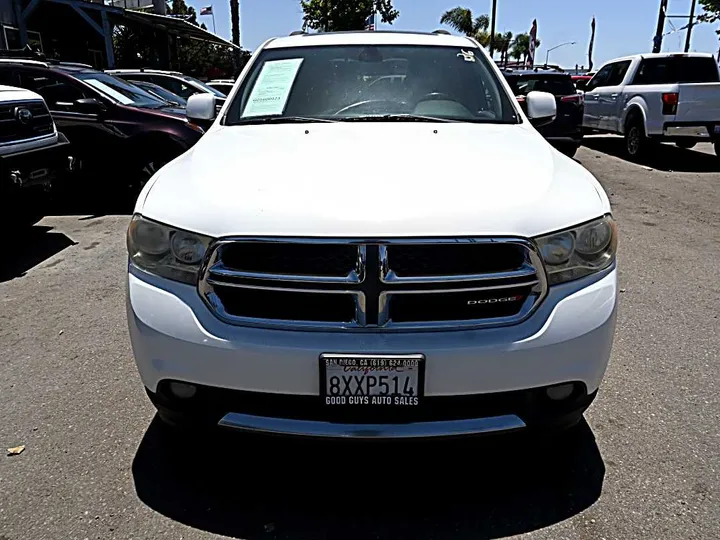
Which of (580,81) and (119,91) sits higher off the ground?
(119,91)

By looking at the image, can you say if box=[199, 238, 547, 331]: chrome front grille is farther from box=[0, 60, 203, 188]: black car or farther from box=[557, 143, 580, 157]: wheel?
box=[557, 143, 580, 157]: wheel

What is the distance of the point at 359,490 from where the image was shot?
8.19 feet

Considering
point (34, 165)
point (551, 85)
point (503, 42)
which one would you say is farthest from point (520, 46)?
Result: point (34, 165)

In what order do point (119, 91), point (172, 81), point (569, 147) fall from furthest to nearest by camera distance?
point (172, 81)
point (569, 147)
point (119, 91)

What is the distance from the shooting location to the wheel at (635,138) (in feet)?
38.2

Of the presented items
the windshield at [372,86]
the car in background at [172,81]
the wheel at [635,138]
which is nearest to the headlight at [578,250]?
the windshield at [372,86]

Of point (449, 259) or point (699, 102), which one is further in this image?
point (699, 102)

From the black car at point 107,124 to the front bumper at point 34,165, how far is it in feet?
4.15

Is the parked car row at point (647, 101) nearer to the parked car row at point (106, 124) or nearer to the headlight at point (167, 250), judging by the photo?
the parked car row at point (106, 124)

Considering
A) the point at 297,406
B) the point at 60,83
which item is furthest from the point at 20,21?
the point at 297,406

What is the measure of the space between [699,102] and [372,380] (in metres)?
10.7

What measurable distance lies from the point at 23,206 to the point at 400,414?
5.19 metres

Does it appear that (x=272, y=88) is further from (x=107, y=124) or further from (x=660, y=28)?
(x=660, y=28)

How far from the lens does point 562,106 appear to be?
447 inches
